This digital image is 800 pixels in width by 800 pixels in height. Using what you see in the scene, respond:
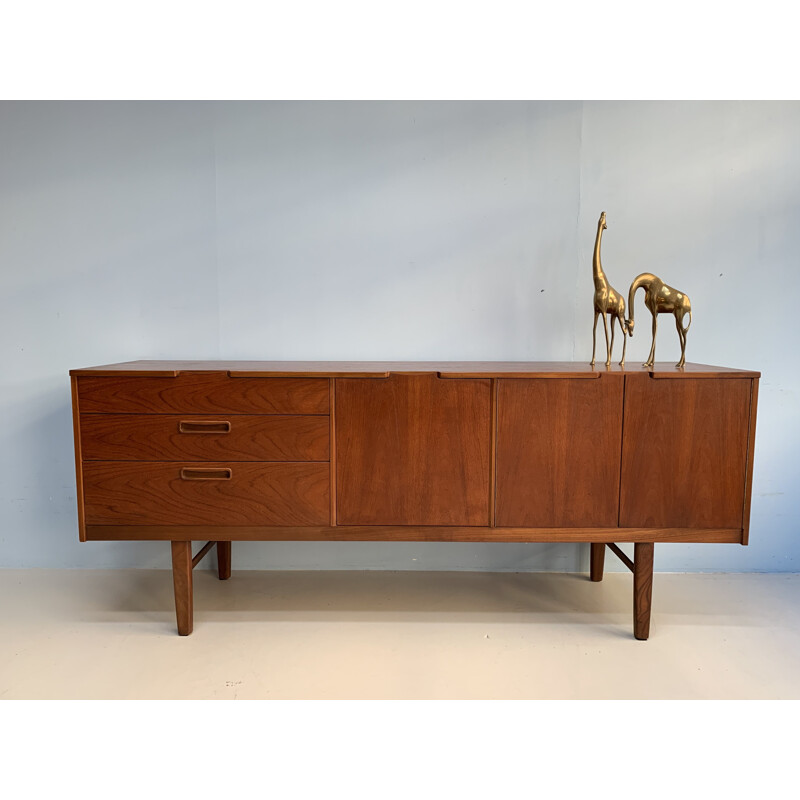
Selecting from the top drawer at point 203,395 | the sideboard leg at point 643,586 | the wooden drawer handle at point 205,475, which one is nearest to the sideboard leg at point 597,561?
the sideboard leg at point 643,586

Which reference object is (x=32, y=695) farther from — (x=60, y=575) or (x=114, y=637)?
(x=60, y=575)

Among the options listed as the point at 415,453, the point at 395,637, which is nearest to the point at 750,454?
the point at 415,453

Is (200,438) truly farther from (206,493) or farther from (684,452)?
(684,452)

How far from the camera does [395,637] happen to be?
1.96m

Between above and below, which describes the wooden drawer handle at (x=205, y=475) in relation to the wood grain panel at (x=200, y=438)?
below

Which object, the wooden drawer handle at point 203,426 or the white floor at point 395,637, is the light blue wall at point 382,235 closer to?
the white floor at point 395,637

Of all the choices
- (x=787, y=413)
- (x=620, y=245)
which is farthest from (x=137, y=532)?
(x=787, y=413)

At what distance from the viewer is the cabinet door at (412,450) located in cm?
185

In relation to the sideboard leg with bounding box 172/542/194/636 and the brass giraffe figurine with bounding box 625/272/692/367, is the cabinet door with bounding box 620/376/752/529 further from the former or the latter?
the sideboard leg with bounding box 172/542/194/636

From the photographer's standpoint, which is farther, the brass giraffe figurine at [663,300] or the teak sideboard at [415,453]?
the brass giraffe figurine at [663,300]

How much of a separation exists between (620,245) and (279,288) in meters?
1.38

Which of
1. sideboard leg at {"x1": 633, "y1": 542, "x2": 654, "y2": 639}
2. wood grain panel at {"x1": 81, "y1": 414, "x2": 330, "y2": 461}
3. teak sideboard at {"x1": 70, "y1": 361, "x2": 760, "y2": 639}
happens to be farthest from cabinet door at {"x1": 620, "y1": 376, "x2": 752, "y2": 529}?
wood grain panel at {"x1": 81, "y1": 414, "x2": 330, "y2": 461}

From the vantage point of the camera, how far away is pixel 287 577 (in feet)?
8.02

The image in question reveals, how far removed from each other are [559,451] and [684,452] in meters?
0.39
